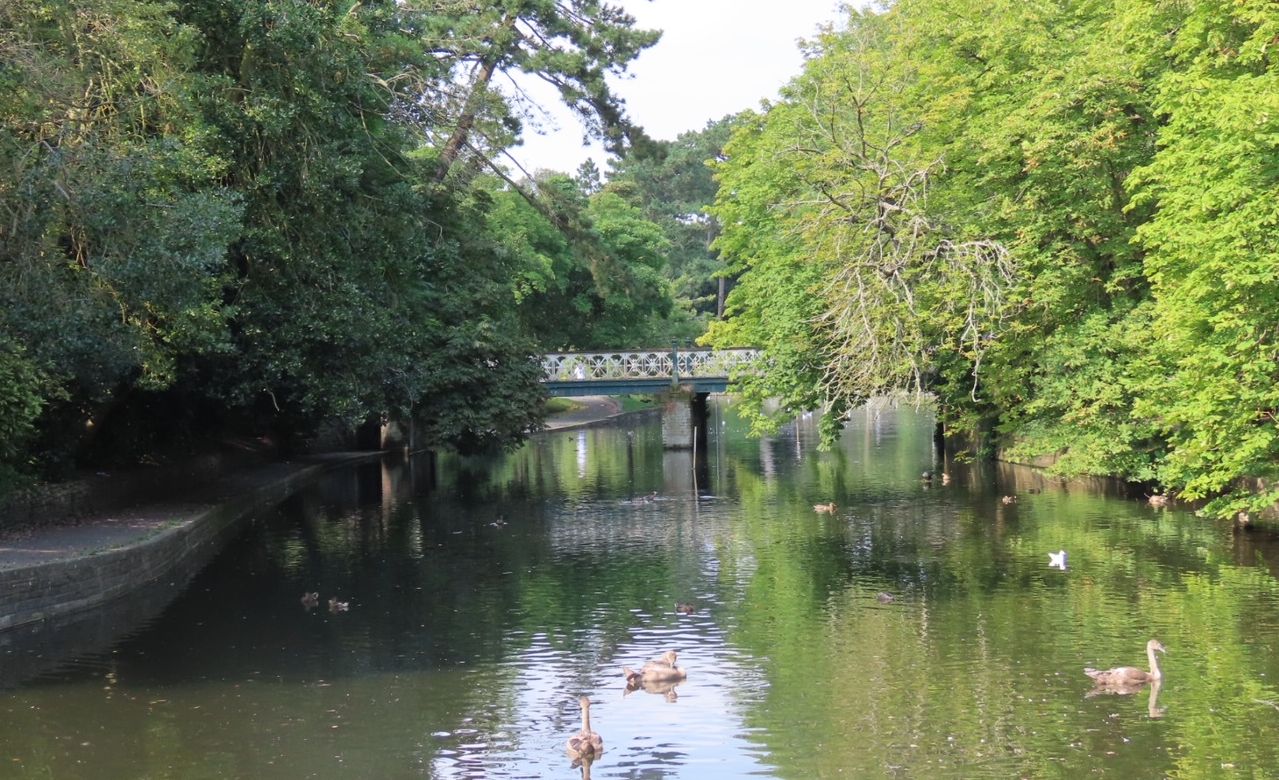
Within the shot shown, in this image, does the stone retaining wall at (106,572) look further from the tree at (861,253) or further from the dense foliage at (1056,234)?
the dense foliage at (1056,234)

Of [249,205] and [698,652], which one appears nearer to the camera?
[698,652]

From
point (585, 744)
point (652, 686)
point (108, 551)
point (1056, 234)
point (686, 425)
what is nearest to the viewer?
point (585, 744)

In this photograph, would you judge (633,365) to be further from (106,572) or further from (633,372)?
(106,572)

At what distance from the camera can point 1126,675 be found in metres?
16.1

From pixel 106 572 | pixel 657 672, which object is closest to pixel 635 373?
pixel 106 572

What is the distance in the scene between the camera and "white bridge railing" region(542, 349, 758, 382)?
176 feet

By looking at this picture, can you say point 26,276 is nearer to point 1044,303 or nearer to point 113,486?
point 113,486

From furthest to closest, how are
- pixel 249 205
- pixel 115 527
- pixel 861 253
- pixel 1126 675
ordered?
pixel 861 253 < pixel 249 205 < pixel 115 527 < pixel 1126 675

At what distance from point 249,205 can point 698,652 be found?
13739mm

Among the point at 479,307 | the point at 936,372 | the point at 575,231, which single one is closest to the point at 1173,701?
the point at 936,372

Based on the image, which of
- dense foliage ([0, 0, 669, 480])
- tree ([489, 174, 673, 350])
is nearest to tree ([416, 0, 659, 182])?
dense foliage ([0, 0, 669, 480])

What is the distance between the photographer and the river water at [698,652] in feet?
46.3

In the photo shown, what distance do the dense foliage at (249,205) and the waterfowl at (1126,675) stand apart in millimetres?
14897

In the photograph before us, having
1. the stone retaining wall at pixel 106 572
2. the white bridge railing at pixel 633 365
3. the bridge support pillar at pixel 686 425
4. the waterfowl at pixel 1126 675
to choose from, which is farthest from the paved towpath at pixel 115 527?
the bridge support pillar at pixel 686 425
